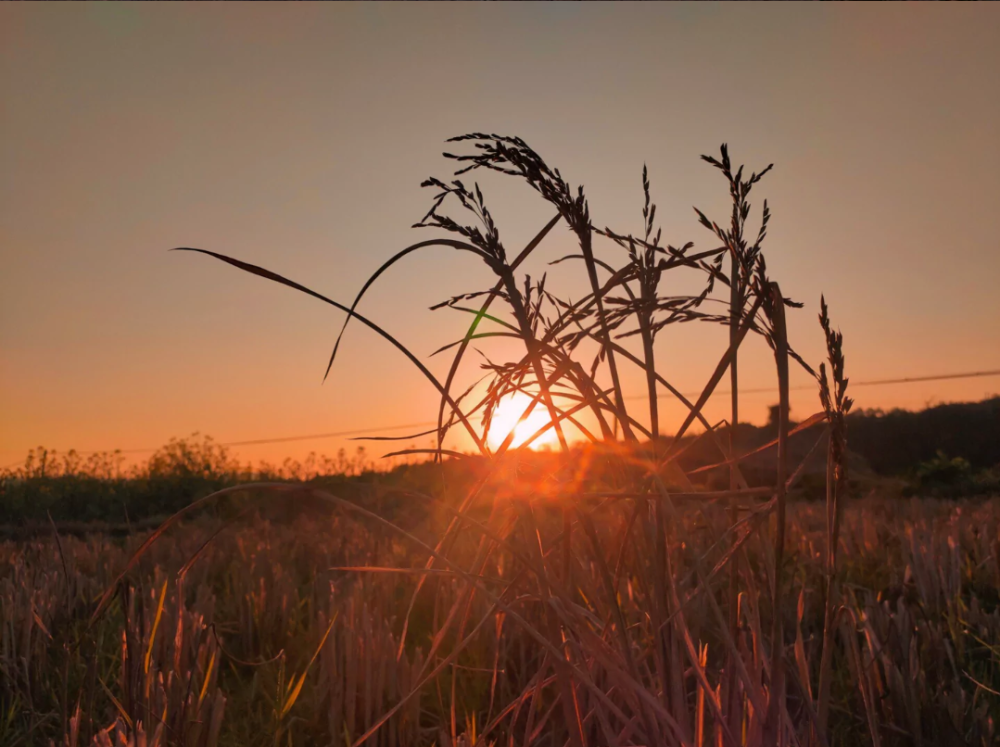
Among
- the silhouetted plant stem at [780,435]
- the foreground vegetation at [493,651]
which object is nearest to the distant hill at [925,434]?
the foreground vegetation at [493,651]

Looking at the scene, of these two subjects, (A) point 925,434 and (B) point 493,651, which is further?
(A) point 925,434

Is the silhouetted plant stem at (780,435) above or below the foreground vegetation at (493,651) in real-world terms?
above

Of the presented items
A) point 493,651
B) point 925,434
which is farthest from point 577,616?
point 925,434

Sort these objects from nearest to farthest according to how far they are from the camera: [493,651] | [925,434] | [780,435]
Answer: [780,435] → [493,651] → [925,434]

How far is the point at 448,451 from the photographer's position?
1.20 meters

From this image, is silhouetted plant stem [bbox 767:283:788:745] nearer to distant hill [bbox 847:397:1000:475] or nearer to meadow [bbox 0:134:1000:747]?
meadow [bbox 0:134:1000:747]

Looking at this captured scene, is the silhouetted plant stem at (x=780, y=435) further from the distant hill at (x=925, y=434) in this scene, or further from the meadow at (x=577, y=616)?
the distant hill at (x=925, y=434)

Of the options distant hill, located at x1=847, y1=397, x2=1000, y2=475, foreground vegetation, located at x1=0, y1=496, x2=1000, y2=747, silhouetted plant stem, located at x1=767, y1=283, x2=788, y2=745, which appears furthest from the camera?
distant hill, located at x1=847, y1=397, x2=1000, y2=475

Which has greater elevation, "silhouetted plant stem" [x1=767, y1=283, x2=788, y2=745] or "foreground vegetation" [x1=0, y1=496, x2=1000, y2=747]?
"silhouetted plant stem" [x1=767, y1=283, x2=788, y2=745]

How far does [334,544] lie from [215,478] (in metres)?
11.5

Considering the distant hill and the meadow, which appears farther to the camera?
the distant hill

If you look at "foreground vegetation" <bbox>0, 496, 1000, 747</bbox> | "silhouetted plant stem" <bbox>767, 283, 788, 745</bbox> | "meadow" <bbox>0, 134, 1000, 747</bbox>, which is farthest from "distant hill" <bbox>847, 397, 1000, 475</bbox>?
"silhouetted plant stem" <bbox>767, 283, 788, 745</bbox>

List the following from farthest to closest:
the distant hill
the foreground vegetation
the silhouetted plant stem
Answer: the distant hill, the foreground vegetation, the silhouetted plant stem

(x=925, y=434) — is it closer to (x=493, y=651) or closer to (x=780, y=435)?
(x=493, y=651)
